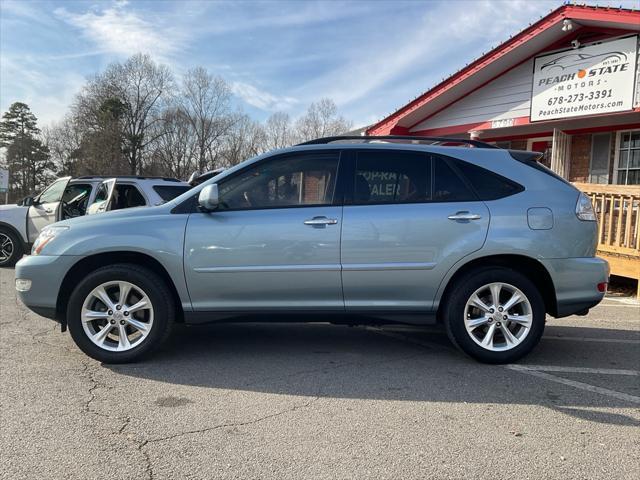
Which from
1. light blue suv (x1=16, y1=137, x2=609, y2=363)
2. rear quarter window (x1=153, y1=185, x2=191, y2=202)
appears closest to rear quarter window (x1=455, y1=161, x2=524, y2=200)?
light blue suv (x1=16, y1=137, x2=609, y2=363)

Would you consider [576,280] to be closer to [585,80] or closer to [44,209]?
[585,80]

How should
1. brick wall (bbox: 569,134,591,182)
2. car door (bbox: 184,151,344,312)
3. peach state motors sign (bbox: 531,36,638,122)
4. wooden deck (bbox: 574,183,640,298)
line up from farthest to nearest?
brick wall (bbox: 569,134,591,182) → peach state motors sign (bbox: 531,36,638,122) → wooden deck (bbox: 574,183,640,298) → car door (bbox: 184,151,344,312)

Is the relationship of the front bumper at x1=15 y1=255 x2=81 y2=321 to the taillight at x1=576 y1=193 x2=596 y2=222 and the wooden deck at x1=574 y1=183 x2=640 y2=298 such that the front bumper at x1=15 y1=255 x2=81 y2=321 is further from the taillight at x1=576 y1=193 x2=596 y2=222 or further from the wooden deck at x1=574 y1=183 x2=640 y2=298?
the wooden deck at x1=574 y1=183 x2=640 y2=298

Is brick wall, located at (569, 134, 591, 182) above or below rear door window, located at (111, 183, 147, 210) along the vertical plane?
above

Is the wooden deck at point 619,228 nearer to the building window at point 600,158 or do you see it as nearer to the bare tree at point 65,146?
the building window at point 600,158

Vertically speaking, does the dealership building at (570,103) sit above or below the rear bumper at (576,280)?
above

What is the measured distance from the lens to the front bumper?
4199 millimetres

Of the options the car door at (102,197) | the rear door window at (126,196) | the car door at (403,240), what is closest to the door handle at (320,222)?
the car door at (403,240)

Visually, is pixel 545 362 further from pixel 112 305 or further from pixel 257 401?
pixel 112 305

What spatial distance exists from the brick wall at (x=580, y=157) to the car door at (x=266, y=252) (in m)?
9.52

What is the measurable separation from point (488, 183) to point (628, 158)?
27.9 feet

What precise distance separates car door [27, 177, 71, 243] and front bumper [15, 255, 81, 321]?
6.24 m

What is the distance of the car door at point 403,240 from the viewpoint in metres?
4.20

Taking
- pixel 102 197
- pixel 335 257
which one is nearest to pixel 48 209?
pixel 102 197
